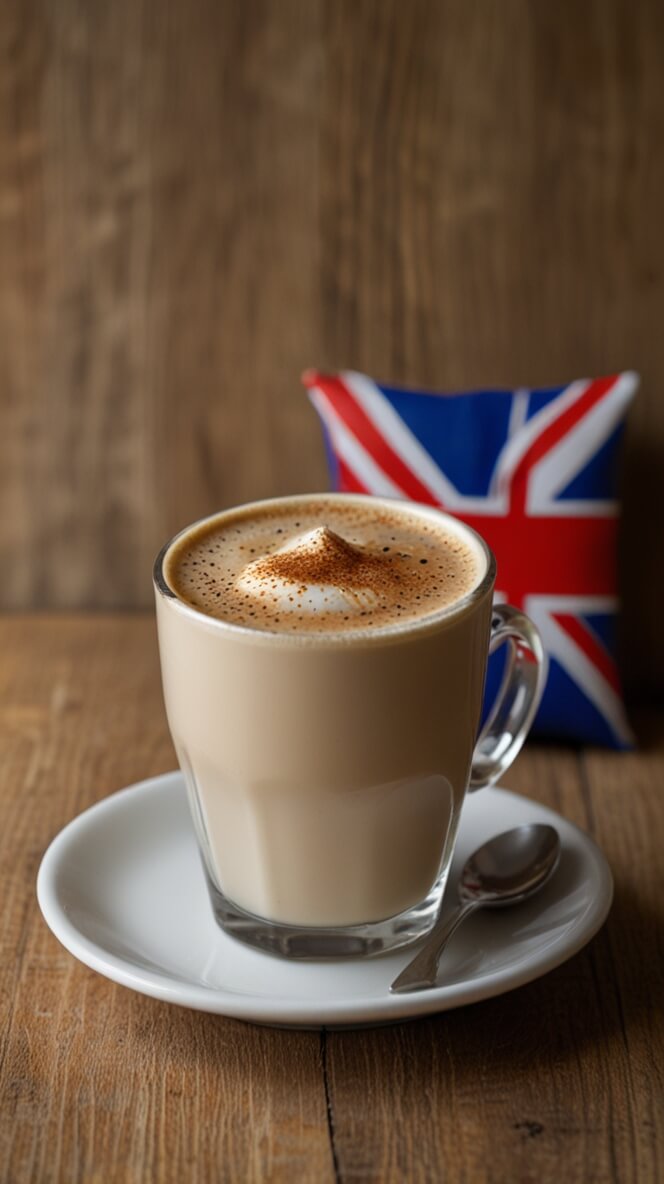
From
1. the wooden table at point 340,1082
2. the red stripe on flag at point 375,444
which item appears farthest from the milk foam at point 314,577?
the red stripe on flag at point 375,444

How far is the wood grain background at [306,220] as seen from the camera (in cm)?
138

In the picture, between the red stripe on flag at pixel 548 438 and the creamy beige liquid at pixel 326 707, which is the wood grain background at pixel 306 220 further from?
the creamy beige liquid at pixel 326 707

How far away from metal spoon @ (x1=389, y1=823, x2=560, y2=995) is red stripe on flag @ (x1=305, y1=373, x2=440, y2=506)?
0.43 meters

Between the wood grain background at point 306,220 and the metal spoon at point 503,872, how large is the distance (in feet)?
1.81

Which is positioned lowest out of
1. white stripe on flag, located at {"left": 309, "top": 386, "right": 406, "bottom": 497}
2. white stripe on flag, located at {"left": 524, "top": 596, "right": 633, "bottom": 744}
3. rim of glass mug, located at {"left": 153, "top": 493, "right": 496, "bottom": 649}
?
white stripe on flag, located at {"left": 524, "top": 596, "right": 633, "bottom": 744}

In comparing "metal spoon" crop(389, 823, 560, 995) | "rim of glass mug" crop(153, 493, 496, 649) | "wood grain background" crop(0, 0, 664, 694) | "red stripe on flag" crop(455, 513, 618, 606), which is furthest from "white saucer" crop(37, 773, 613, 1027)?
"wood grain background" crop(0, 0, 664, 694)

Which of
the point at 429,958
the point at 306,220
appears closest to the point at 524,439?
the point at 306,220

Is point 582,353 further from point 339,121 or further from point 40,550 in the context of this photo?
point 40,550

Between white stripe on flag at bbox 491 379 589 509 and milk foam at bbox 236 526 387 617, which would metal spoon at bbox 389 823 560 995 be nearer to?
milk foam at bbox 236 526 387 617

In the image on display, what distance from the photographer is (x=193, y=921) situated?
0.94 meters

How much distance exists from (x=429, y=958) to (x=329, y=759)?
15 cm

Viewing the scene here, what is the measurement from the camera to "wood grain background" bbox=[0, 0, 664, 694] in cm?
138

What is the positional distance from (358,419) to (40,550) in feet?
1.52

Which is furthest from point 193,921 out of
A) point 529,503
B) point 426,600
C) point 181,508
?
point 181,508
